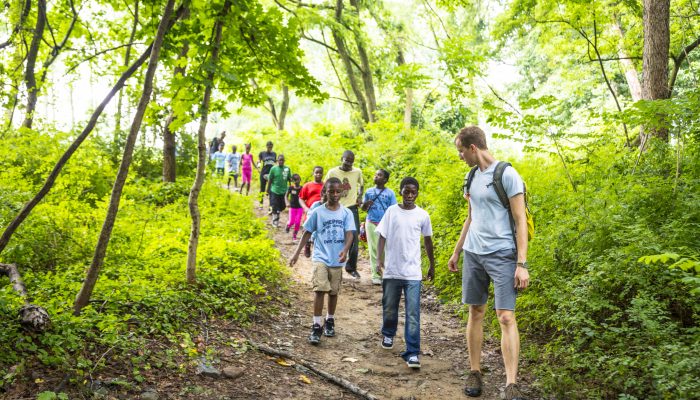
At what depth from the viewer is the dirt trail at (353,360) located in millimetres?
4598

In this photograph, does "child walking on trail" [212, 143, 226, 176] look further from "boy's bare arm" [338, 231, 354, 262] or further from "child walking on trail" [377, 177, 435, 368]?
"child walking on trail" [377, 177, 435, 368]

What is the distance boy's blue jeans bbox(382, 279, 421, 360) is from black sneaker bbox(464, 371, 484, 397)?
803 mm

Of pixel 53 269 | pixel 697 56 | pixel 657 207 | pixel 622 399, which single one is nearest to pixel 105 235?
pixel 53 269

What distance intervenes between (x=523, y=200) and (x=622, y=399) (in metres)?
1.69

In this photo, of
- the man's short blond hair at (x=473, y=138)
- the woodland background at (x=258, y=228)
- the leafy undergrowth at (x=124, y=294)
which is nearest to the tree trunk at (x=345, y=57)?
the woodland background at (x=258, y=228)

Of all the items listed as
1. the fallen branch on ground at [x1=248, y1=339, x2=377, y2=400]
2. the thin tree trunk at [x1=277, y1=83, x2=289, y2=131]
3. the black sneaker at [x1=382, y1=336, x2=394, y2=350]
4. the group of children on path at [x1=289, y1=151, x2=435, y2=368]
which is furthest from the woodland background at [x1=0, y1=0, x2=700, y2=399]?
the thin tree trunk at [x1=277, y1=83, x2=289, y2=131]

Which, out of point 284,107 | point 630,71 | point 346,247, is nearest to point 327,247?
point 346,247

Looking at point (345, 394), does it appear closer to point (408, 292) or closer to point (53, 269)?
point (408, 292)

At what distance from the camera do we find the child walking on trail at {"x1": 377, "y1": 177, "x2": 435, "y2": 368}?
5.36m

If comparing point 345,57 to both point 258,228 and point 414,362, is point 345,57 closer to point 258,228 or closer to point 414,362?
point 258,228

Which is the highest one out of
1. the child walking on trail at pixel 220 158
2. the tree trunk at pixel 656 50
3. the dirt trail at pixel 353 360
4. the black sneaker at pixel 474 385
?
the tree trunk at pixel 656 50

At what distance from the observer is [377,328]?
6.86m

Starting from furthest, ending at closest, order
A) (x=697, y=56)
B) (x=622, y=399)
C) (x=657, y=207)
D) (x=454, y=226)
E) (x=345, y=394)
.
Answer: (x=697, y=56)
(x=454, y=226)
(x=657, y=207)
(x=345, y=394)
(x=622, y=399)

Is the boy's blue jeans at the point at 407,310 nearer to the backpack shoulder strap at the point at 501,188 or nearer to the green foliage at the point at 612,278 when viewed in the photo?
the green foliage at the point at 612,278
